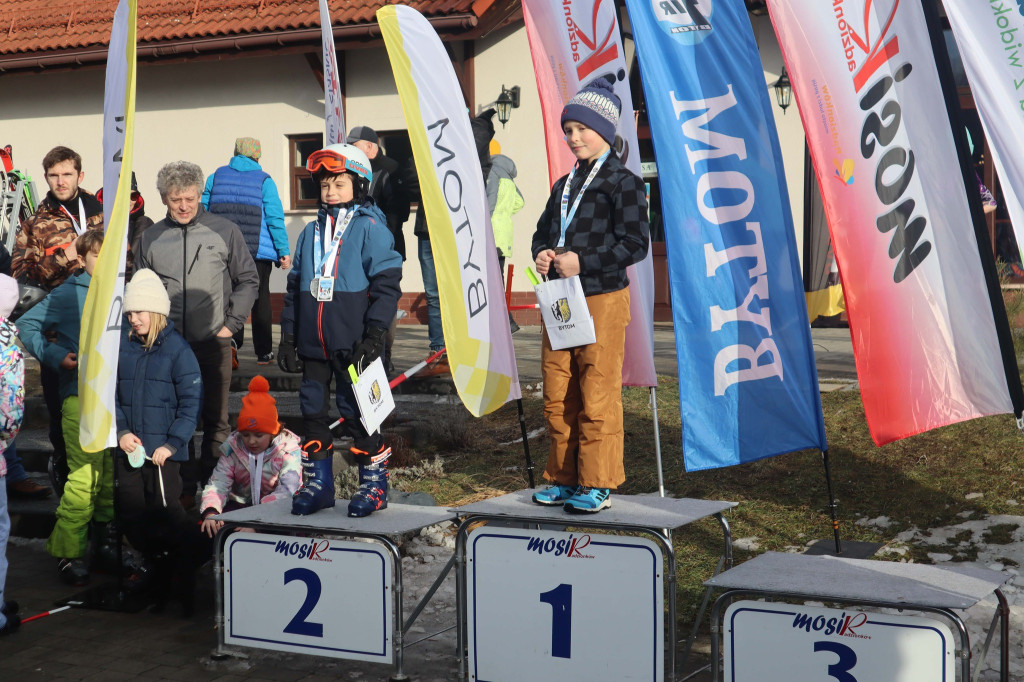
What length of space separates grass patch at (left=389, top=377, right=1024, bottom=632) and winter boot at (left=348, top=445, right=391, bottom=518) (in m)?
1.61

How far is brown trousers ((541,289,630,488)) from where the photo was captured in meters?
4.72

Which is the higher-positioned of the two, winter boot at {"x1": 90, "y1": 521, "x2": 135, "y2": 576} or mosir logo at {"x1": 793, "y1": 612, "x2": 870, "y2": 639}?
mosir logo at {"x1": 793, "y1": 612, "x2": 870, "y2": 639}

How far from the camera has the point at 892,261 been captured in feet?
15.8

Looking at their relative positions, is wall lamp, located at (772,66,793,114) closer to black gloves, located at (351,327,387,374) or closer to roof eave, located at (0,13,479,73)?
roof eave, located at (0,13,479,73)

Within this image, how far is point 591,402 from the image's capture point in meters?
4.72

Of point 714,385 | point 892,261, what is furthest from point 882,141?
point 714,385

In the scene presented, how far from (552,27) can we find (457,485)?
3.08 metres

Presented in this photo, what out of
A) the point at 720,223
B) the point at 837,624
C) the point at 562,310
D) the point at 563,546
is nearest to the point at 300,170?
the point at 720,223

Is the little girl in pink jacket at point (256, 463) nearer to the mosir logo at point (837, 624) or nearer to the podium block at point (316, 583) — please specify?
the podium block at point (316, 583)

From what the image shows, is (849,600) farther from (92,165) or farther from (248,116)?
(92,165)

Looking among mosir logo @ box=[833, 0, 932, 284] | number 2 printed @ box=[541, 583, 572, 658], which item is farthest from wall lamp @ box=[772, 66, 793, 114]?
number 2 printed @ box=[541, 583, 572, 658]

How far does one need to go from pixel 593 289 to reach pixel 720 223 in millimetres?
769

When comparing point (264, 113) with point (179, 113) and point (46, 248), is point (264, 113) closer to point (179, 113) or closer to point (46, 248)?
point (179, 113)

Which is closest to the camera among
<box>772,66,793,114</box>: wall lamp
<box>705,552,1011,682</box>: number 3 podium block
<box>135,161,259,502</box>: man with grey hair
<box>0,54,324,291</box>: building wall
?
<box>705,552,1011,682</box>: number 3 podium block
